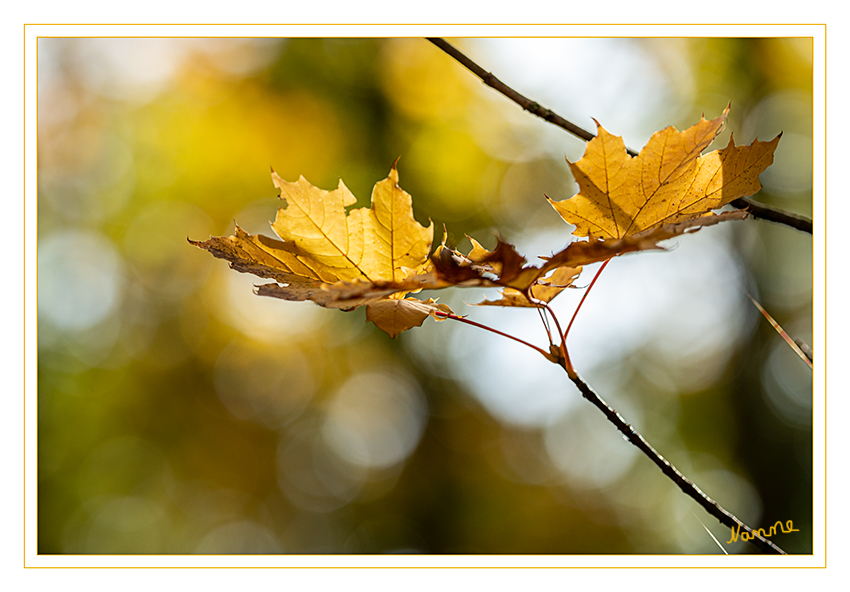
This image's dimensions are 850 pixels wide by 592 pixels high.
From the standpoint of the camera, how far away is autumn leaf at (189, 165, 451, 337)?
0.56 meters

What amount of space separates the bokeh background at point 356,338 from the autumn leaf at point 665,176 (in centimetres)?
361

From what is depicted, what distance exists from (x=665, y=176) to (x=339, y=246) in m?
0.40

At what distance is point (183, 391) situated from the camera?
5605mm

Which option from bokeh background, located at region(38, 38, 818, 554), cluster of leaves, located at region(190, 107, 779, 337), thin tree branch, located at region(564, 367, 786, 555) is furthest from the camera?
bokeh background, located at region(38, 38, 818, 554)

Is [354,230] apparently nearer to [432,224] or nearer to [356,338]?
[432,224]

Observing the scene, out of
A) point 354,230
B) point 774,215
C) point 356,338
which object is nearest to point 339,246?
point 354,230

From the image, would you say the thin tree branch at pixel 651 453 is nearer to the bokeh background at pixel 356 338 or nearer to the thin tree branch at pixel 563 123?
the thin tree branch at pixel 563 123

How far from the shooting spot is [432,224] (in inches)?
21.8

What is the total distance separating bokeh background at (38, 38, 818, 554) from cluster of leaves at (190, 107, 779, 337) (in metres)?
3.61

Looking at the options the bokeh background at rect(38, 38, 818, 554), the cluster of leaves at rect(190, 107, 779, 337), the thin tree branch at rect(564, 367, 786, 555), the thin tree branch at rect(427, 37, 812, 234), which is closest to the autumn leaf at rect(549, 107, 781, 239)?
the cluster of leaves at rect(190, 107, 779, 337)

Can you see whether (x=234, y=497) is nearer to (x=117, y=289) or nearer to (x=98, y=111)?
(x=117, y=289)

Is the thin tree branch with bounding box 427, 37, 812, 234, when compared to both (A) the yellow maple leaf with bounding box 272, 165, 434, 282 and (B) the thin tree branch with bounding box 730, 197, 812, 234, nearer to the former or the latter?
(B) the thin tree branch with bounding box 730, 197, 812, 234

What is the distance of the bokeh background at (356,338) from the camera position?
4.57 metres

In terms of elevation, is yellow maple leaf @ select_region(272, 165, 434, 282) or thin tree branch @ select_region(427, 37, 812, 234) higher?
thin tree branch @ select_region(427, 37, 812, 234)
